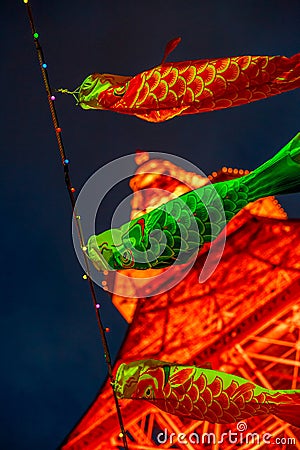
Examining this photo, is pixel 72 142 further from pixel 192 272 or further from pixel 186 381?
pixel 186 381

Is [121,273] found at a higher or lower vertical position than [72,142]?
lower

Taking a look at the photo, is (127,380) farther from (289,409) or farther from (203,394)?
(289,409)

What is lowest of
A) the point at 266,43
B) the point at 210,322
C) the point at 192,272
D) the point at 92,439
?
the point at 92,439

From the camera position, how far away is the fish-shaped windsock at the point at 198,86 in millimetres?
3670

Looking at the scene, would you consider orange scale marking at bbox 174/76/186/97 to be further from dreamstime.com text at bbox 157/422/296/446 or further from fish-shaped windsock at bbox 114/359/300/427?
dreamstime.com text at bbox 157/422/296/446

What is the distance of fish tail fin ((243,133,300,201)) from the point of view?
3708 millimetres

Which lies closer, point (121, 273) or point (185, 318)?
point (121, 273)

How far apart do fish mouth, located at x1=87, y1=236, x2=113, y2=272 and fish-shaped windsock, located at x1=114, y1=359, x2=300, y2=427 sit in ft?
2.37

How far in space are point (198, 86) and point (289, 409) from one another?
78.3 inches

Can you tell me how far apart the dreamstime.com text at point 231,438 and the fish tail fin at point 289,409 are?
110 inches

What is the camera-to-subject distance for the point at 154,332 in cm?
755

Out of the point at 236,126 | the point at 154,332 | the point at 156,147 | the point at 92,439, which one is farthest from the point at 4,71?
the point at 92,439

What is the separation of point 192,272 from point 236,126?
1.77 meters

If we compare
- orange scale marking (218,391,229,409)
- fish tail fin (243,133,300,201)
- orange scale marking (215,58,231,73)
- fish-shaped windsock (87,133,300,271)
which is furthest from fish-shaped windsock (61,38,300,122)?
orange scale marking (218,391,229,409)
